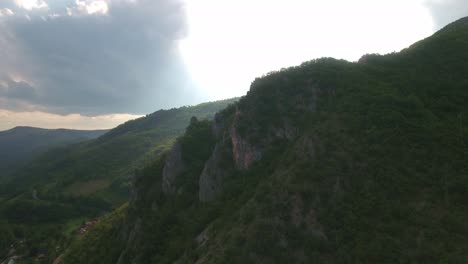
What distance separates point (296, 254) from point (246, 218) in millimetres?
5238

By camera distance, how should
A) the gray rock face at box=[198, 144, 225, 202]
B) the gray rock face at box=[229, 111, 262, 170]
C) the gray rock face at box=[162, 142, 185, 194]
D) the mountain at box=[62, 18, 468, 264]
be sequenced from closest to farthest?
the mountain at box=[62, 18, 468, 264], the gray rock face at box=[229, 111, 262, 170], the gray rock face at box=[198, 144, 225, 202], the gray rock face at box=[162, 142, 185, 194]

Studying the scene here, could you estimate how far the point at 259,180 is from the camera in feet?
113

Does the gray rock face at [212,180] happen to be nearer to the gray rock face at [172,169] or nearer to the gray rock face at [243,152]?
the gray rock face at [243,152]

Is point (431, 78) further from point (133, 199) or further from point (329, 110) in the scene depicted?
point (133, 199)

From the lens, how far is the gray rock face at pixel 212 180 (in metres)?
40.3

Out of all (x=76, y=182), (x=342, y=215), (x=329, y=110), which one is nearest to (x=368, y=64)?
(x=329, y=110)

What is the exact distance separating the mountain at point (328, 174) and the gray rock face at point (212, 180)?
0.17 metres

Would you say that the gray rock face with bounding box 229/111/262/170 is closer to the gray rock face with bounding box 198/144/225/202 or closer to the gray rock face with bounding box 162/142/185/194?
the gray rock face with bounding box 198/144/225/202

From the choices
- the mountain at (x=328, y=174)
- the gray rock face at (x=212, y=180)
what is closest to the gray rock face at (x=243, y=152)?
the mountain at (x=328, y=174)

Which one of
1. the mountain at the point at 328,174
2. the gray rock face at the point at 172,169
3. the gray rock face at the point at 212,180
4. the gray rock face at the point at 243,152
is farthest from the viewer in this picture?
the gray rock face at the point at 172,169

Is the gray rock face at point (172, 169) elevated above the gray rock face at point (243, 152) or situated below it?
below

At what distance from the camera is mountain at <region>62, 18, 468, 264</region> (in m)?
23.3

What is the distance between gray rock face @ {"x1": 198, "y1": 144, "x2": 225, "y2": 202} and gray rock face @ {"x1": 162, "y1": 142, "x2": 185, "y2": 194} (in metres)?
7.95

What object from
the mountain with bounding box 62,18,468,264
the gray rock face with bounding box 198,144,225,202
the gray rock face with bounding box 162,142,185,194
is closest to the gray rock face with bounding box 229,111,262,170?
the mountain with bounding box 62,18,468,264
